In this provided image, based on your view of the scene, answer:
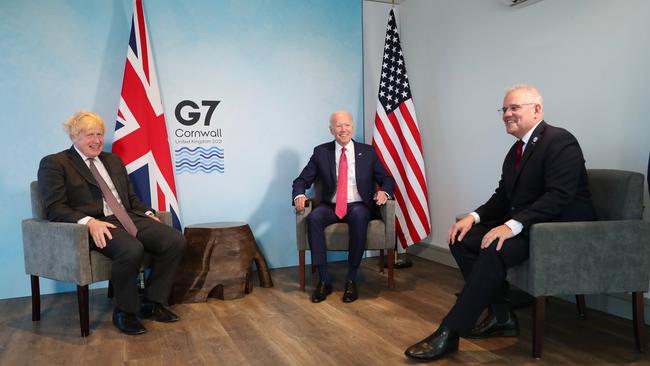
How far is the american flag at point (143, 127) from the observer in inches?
138

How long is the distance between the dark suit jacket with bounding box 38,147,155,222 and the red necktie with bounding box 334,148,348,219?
1.36 m

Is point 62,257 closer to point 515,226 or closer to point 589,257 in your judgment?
point 515,226

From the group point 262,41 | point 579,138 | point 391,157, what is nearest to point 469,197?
point 391,157

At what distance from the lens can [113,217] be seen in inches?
118

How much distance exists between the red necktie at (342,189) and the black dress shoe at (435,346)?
137 cm

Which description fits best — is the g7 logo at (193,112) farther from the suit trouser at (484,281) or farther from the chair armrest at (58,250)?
the suit trouser at (484,281)

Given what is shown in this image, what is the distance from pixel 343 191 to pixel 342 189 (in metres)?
0.02

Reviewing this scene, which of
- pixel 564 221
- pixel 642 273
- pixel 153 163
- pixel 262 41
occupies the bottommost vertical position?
pixel 642 273

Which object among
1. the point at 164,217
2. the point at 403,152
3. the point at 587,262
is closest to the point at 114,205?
the point at 164,217

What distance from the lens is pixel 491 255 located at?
2283 mm

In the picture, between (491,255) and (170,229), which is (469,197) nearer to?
(491,255)

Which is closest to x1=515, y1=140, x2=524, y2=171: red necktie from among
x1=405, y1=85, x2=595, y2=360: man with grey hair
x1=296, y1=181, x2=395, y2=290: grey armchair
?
x1=405, y1=85, x2=595, y2=360: man with grey hair

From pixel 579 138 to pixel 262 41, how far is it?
257cm

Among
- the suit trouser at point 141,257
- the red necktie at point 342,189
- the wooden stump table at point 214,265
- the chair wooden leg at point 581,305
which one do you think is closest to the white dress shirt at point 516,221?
the chair wooden leg at point 581,305
